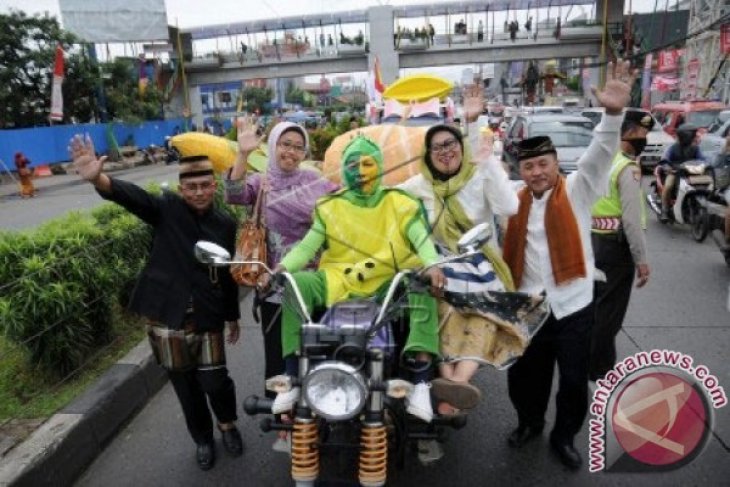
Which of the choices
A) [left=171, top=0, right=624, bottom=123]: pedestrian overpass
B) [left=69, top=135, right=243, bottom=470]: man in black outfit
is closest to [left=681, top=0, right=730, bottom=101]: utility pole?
[left=171, top=0, right=624, bottom=123]: pedestrian overpass

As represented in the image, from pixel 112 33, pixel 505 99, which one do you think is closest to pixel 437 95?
pixel 112 33

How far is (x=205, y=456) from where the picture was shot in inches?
126

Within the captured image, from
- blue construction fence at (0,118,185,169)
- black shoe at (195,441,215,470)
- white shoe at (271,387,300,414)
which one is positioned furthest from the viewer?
blue construction fence at (0,118,185,169)

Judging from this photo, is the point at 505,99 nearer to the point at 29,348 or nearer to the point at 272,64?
the point at 272,64

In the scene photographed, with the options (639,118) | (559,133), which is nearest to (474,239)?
(639,118)

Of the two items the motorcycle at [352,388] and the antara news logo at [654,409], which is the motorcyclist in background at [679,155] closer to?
the antara news logo at [654,409]

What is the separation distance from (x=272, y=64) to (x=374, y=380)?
37.3 meters

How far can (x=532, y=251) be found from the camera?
294cm

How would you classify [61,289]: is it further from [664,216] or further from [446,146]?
[664,216]

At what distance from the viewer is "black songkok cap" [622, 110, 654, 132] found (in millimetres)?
3654

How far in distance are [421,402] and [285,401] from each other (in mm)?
556

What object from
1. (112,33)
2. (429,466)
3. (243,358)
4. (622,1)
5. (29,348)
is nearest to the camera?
(429,466)

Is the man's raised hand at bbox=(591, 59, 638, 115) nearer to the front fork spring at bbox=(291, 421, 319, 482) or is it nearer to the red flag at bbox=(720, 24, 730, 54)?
the front fork spring at bbox=(291, 421, 319, 482)

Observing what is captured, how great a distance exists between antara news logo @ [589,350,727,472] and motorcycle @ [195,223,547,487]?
845 millimetres
